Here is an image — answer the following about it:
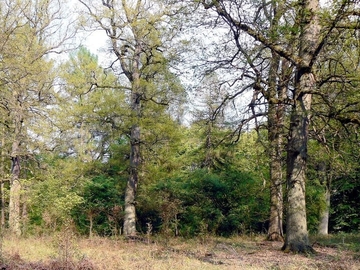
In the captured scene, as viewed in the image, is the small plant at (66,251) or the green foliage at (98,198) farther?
the green foliage at (98,198)

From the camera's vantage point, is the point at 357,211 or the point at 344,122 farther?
the point at 357,211

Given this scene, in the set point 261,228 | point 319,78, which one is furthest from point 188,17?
point 261,228

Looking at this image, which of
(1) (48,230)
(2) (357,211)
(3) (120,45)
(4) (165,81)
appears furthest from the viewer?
(2) (357,211)

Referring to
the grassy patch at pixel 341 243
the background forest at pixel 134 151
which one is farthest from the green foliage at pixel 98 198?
the grassy patch at pixel 341 243

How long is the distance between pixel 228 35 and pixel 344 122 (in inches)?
149

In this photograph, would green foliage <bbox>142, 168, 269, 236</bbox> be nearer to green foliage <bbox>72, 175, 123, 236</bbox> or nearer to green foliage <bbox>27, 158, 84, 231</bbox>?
green foliage <bbox>72, 175, 123, 236</bbox>

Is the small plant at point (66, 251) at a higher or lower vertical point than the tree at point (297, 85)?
lower

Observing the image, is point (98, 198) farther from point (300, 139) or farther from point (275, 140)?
point (300, 139)

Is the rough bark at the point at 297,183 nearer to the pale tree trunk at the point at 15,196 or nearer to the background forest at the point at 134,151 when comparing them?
the background forest at the point at 134,151

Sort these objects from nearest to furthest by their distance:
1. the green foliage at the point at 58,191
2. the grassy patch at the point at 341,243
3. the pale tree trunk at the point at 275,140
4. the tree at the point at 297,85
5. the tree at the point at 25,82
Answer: the tree at the point at 297,85 → the pale tree trunk at the point at 275,140 → the grassy patch at the point at 341,243 → the tree at the point at 25,82 → the green foliage at the point at 58,191

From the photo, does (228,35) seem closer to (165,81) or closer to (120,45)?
(165,81)

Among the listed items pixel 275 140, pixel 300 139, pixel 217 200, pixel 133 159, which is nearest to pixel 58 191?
pixel 133 159

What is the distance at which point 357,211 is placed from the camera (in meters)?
21.9

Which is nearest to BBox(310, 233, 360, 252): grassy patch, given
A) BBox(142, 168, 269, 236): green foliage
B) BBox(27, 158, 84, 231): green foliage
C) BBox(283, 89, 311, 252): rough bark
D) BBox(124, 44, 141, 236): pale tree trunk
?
BBox(283, 89, 311, 252): rough bark
